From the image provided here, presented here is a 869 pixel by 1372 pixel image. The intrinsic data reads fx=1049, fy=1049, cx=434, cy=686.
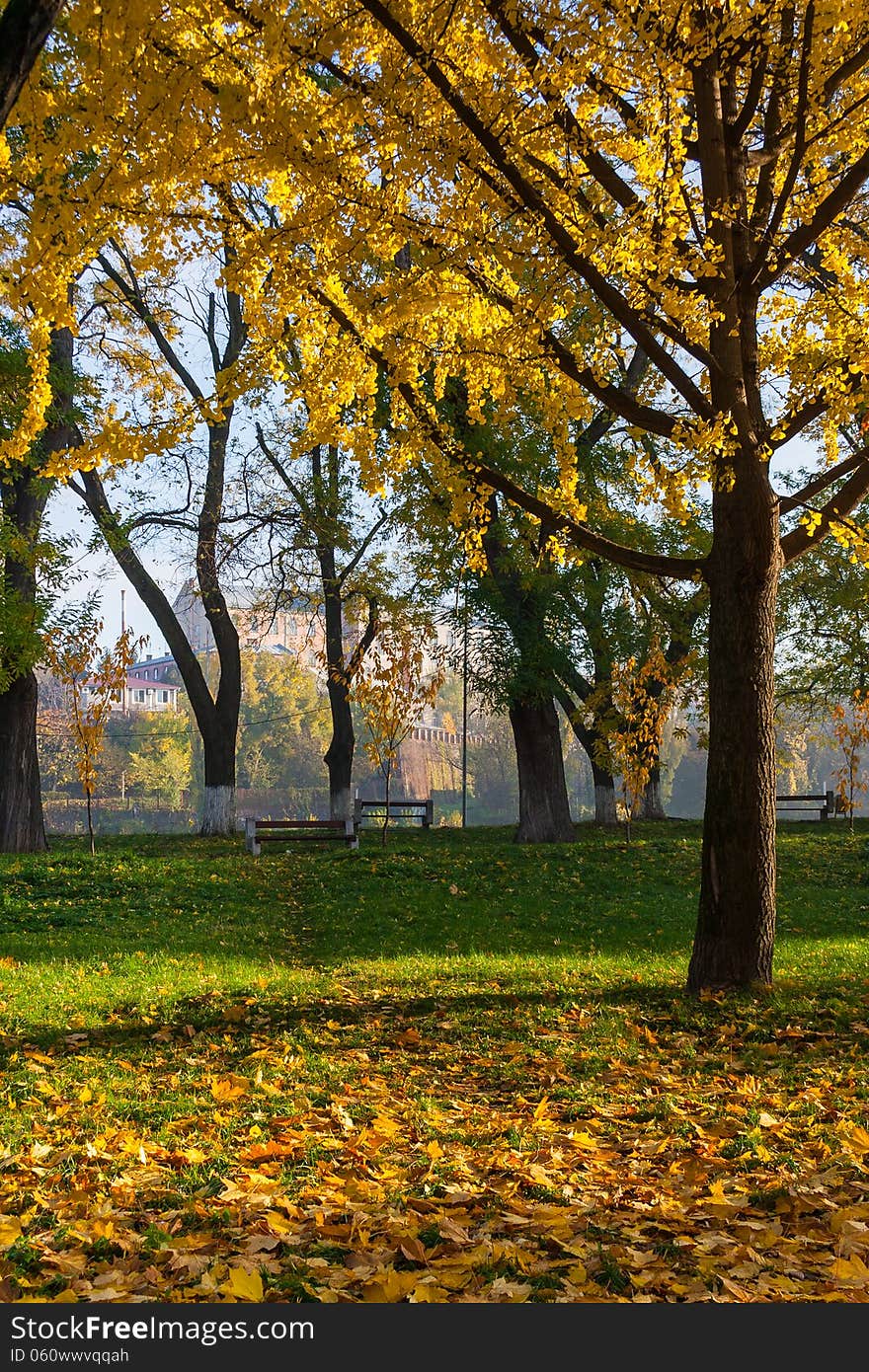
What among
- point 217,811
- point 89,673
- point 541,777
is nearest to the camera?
point 89,673

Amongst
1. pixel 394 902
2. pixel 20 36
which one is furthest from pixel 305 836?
pixel 20 36

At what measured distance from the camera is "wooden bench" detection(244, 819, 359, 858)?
17828mm

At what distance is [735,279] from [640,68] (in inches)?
66.3

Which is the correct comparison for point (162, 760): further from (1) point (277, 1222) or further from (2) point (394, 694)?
(1) point (277, 1222)

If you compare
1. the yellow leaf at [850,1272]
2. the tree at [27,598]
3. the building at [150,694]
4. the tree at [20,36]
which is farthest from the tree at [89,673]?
the building at [150,694]

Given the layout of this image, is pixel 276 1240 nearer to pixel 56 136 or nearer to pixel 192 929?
pixel 56 136

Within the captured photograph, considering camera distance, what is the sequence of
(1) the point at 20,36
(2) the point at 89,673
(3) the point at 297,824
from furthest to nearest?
1. (3) the point at 297,824
2. (2) the point at 89,673
3. (1) the point at 20,36

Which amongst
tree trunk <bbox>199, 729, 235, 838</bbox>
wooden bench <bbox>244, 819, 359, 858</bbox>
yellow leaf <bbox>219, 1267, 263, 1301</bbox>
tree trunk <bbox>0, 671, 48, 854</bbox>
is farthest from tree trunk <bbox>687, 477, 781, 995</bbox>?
tree trunk <bbox>199, 729, 235, 838</bbox>

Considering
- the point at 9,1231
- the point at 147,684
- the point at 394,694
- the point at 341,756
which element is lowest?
the point at 9,1231

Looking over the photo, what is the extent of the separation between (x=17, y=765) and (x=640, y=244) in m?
14.2

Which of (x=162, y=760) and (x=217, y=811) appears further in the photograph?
(x=162, y=760)

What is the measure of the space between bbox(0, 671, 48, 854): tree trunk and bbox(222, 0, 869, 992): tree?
11.2m

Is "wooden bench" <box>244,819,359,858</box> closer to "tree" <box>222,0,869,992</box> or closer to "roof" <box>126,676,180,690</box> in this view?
"tree" <box>222,0,869,992</box>

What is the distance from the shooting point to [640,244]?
6625 mm
